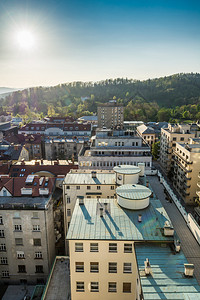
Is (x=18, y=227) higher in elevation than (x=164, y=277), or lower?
lower

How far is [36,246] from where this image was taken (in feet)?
108

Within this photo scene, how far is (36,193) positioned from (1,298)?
15655 millimetres

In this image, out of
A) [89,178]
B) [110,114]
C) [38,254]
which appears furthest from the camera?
[110,114]

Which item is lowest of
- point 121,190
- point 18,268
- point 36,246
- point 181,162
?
point 18,268

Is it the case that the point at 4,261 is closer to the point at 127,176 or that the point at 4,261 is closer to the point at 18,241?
the point at 18,241

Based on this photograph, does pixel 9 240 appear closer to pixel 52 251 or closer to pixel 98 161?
pixel 52 251

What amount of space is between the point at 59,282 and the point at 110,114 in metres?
102

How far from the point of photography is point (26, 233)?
3228cm

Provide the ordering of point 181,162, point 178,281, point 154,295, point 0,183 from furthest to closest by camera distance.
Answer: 1. point 181,162
2. point 0,183
3. point 178,281
4. point 154,295

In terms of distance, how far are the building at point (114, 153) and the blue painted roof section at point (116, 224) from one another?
80.7 feet

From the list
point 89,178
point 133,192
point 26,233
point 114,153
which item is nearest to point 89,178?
point 89,178

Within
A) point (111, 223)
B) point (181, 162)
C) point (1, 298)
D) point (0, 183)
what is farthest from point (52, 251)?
point (181, 162)

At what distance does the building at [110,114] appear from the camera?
122562mm

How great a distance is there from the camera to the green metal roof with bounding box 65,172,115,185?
119 ft
